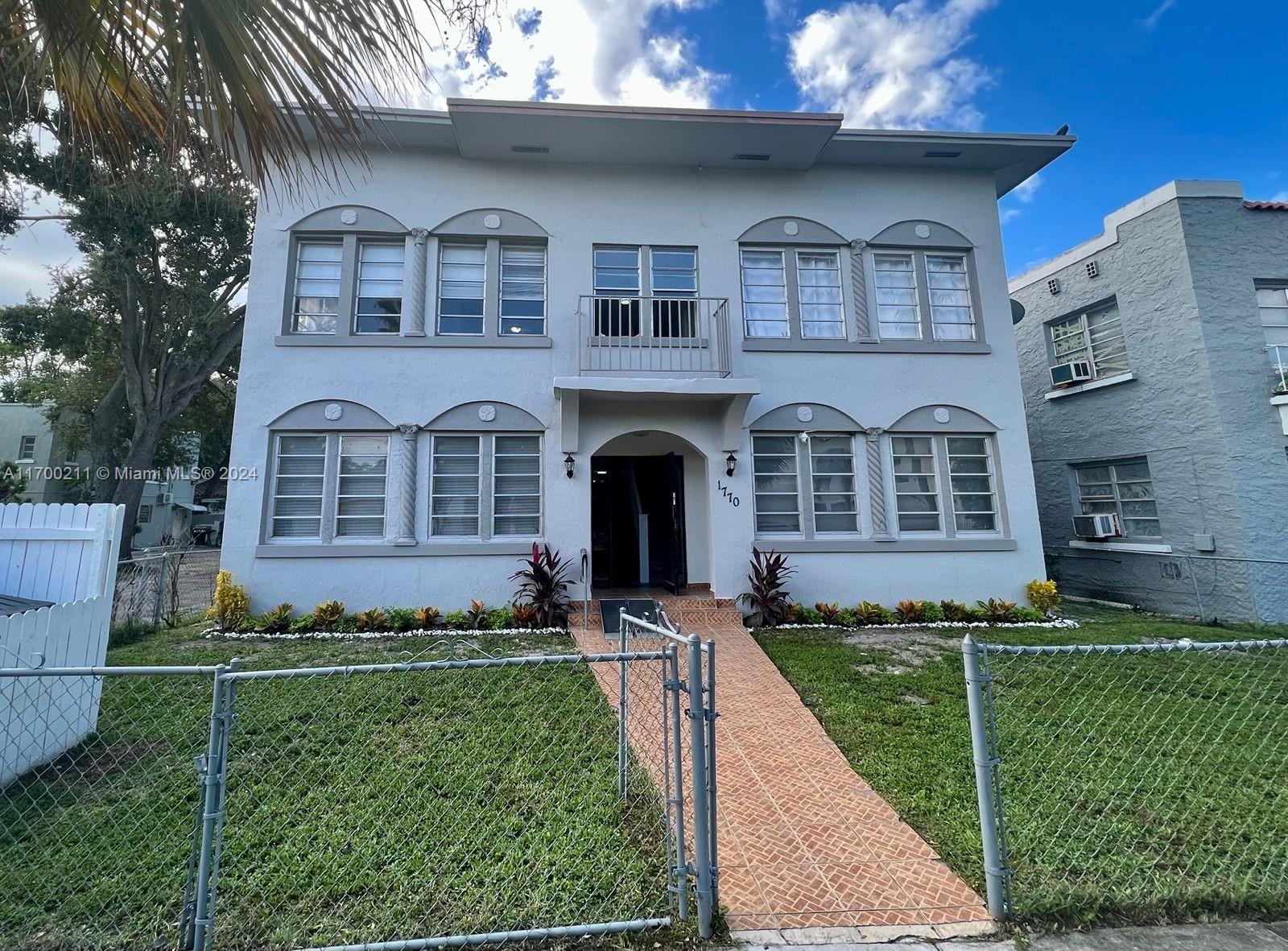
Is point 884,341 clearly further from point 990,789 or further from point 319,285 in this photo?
point 319,285

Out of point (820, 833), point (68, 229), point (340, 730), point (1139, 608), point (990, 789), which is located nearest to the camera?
point (990, 789)

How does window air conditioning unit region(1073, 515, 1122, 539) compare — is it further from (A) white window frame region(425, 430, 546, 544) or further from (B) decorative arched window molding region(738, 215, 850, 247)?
(A) white window frame region(425, 430, 546, 544)

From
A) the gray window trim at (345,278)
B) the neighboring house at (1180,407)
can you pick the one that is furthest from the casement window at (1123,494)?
the gray window trim at (345,278)

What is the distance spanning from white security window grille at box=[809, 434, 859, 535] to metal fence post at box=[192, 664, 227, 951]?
8.70 meters

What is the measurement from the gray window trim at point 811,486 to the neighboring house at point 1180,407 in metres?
5.37

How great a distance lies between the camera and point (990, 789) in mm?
2570

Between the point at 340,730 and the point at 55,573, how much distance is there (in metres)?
2.83

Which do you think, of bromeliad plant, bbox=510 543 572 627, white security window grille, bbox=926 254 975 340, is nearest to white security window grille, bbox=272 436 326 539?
bromeliad plant, bbox=510 543 572 627

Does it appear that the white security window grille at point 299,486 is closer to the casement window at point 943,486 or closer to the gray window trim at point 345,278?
the gray window trim at point 345,278

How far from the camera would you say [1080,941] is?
7.98 feet

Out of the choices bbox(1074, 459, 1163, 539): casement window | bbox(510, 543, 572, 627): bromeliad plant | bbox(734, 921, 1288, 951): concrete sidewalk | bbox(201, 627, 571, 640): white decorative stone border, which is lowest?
bbox(734, 921, 1288, 951): concrete sidewalk

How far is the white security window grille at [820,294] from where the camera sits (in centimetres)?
1000

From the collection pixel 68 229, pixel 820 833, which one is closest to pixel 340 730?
pixel 820 833

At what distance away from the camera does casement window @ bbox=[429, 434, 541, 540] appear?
9.10 meters
